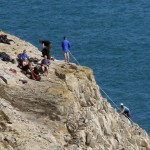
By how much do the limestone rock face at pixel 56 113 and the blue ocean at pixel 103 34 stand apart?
45.1 m

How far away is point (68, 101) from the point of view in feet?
143

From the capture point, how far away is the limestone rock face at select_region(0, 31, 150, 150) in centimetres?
3778

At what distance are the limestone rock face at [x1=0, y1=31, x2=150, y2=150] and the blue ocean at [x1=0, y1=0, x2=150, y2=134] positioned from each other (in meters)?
45.1

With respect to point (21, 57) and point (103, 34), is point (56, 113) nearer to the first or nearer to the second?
point (21, 57)

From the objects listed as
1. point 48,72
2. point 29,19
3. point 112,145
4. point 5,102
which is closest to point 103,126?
point 112,145

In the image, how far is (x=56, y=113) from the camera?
139 feet

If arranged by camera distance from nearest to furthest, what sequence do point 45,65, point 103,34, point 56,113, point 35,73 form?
point 56,113
point 35,73
point 45,65
point 103,34

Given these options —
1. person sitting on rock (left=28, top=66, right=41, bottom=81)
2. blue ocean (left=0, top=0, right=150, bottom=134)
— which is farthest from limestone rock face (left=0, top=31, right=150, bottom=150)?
blue ocean (left=0, top=0, right=150, bottom=134)

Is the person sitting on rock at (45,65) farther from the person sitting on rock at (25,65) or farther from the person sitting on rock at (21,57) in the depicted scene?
the person sitting on rock at (21,57)

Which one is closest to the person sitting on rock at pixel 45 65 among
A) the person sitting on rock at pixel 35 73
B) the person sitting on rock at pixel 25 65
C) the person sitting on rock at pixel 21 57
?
the person sitting on rock at pixel 35 73

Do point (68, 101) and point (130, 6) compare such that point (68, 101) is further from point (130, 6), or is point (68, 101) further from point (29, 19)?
point (130, 6)

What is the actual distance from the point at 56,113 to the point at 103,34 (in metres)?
97.4

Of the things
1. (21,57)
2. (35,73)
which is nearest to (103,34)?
(21,57)

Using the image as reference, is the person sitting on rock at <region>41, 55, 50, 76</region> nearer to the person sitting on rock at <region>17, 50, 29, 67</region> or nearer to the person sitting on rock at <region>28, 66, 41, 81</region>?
the person sitting on rock at <region>28, 66, 41, 81</region>
